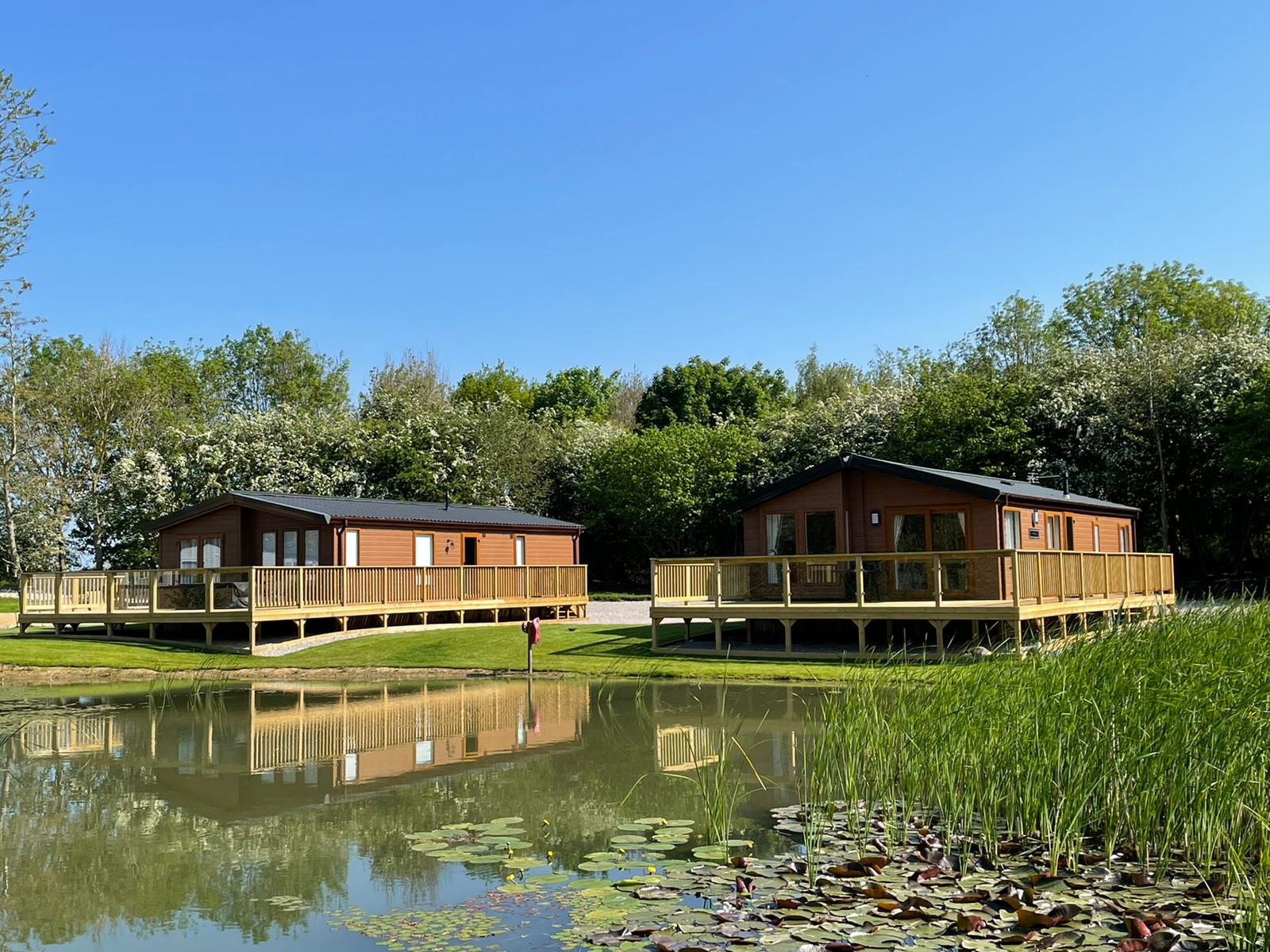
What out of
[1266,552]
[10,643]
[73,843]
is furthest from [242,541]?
[1266,552]

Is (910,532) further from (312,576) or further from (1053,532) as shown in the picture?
(312,576)

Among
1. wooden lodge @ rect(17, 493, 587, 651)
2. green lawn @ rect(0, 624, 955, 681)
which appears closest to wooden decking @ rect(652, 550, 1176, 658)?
green lawn @ rect(0, 624, 955, 681)

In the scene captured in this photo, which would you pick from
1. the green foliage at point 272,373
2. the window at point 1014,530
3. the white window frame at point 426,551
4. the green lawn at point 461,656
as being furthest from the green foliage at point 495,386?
the window at point 1014,530

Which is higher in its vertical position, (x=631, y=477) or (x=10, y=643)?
(x=631, y=477)

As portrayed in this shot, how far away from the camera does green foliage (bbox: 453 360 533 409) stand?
206ft

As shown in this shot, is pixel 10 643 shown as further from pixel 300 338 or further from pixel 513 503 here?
pixel 300 338

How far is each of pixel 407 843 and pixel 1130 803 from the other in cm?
478

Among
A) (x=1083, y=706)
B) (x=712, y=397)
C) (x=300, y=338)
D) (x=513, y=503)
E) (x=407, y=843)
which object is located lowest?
(x=407, y=843)

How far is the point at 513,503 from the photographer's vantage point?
4388 centimetres

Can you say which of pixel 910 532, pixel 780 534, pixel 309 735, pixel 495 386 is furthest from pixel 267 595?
pixel 495 386

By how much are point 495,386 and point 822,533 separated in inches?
Answer: 1727

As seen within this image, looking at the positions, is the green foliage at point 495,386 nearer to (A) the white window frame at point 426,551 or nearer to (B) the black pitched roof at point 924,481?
(A) the white window frame at point 426,551

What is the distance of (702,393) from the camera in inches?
2376

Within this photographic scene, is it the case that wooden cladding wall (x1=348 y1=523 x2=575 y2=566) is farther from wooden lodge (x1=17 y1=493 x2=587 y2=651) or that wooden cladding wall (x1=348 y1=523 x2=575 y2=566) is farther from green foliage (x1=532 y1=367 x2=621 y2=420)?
green foliage (x1=532 y1=367 x2=621 y2=420)
